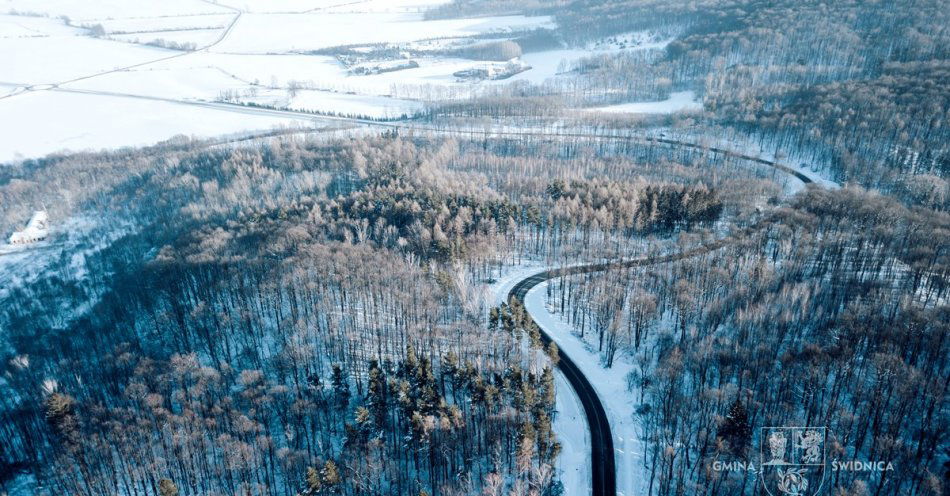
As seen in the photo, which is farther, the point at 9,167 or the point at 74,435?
the point at 9,167

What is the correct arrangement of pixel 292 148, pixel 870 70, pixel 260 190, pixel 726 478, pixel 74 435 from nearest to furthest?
pixel 726 478 → pixel 74 435 → pixel 260 190 → pixel 292 148 → pixel 870 70

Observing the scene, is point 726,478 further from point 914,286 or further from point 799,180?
point 799,180

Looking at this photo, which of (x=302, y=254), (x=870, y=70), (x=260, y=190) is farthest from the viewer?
(x=870, y=70)

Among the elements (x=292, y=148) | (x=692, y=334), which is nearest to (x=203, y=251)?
(x=292, y=148)

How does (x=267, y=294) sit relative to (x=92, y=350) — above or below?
above

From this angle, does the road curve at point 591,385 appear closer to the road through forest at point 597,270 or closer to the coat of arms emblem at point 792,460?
the road through forest at point 597,270

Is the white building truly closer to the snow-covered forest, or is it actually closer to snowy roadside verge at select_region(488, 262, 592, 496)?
the snow-covered forest

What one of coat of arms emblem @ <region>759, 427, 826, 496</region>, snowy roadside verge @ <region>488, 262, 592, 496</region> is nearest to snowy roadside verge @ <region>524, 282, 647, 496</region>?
snowy roadside verge @ <region>488, 262, 592, 496</region>

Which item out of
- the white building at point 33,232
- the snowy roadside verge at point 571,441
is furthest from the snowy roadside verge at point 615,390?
the white building at point 33,232
